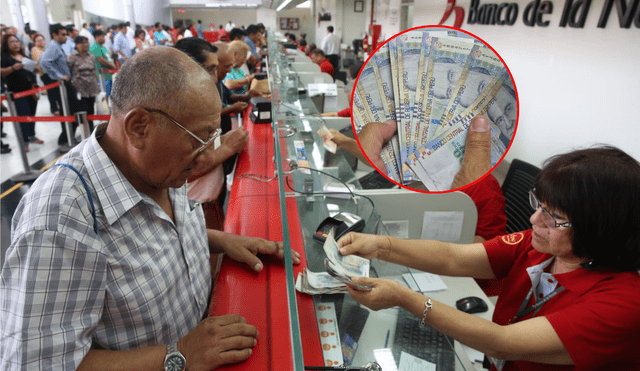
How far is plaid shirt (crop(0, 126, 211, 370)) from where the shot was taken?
0.80 m

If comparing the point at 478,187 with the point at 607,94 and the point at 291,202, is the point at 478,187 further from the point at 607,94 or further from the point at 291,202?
the point at 607,94

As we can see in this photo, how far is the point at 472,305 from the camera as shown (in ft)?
6.19

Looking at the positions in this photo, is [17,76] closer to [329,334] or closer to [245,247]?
[245,247]

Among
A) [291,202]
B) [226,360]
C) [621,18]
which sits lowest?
[226,360]

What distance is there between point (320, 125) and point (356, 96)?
6.25 feet

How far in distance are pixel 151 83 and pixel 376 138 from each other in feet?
1.88

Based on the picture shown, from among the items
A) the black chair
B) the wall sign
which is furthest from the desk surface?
the wall sign

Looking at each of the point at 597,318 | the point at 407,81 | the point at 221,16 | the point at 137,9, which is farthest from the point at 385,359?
the point at 221,16

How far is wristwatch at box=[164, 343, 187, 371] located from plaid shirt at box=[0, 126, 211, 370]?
0.09 metres

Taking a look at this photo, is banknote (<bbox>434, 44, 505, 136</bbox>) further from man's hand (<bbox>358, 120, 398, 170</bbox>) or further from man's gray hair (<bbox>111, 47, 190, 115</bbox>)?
man's gray hair (<bbox>111, 47, 190, 115</bbox>)

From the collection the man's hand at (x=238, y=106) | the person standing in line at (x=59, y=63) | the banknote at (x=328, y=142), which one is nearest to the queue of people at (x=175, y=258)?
the banknote at (x=328, y=142)

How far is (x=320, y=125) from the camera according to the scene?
8.68 feet

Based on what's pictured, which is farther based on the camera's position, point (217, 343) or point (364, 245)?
point (364, 245)

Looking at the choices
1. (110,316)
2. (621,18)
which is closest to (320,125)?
(110,316)
